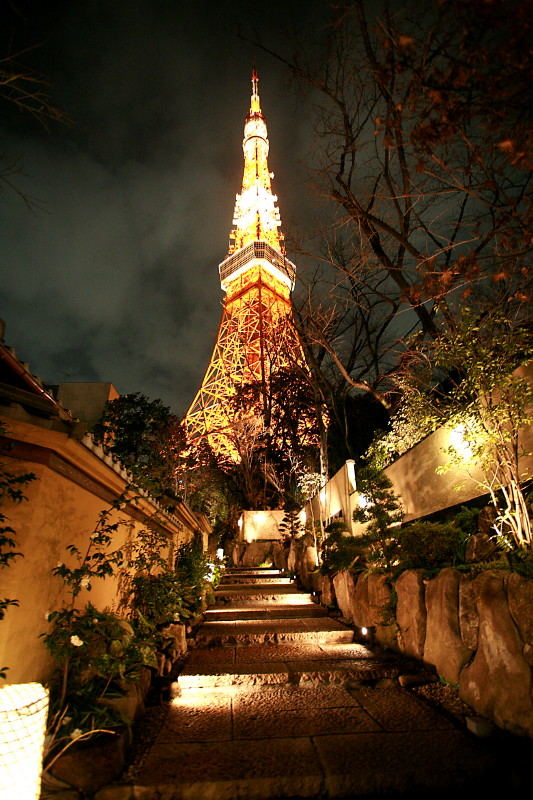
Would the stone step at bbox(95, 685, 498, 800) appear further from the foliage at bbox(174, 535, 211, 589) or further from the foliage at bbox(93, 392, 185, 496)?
the foliage at bbox(93, 392, 185, 496)

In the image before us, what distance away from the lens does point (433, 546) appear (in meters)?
4.32

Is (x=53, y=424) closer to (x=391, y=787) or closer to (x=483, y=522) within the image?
(x=391, y=787)

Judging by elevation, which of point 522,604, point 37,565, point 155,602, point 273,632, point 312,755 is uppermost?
point 37,565

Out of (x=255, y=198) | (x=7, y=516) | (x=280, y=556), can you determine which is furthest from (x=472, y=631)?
(x=255, y=198)

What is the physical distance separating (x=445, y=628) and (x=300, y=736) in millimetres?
1545

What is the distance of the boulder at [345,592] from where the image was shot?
6066mm

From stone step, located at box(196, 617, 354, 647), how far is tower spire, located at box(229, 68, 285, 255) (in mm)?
30980

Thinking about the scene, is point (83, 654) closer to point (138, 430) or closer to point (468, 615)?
point (468, 615)

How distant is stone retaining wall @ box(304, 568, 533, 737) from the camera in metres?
2.80

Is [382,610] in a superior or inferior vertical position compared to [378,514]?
inferior

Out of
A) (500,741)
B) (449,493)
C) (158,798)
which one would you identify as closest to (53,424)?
(158,798)

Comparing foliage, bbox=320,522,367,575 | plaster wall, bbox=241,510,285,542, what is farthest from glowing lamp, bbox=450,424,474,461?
plaster wall, bbox=241,510,285,542

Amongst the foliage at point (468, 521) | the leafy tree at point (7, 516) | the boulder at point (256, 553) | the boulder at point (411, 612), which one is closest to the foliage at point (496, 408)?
the foliage at point (468, 521)

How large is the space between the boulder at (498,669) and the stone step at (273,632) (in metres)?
2.44
